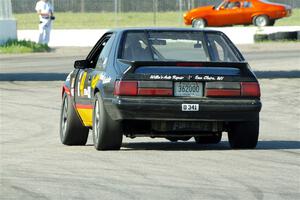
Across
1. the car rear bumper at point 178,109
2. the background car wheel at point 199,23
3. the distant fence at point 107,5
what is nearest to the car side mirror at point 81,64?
the car rear bumper at point 178,109

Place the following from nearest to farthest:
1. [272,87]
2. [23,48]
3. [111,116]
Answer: [111,116] → [272,87] → [23,48]

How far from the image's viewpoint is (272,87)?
23781mm

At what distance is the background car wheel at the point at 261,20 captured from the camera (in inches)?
2160

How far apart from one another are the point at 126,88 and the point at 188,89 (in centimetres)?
64

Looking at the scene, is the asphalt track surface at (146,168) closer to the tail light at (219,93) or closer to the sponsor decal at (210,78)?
the tail light at (219,93)

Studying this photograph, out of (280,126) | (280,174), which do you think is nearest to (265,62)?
(280,126)

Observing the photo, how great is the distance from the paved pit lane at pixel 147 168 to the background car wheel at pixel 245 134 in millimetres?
139

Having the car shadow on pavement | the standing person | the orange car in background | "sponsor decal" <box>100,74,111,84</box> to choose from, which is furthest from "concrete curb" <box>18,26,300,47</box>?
"sponsor decal" <box>100,74,111,84</box>

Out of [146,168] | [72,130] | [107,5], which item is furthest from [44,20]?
[146,168]

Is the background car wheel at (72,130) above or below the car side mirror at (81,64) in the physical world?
below

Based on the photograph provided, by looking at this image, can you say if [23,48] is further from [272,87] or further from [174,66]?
[174,66]

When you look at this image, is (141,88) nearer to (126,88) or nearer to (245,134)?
(126,88)

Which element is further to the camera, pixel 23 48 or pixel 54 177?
pixel 23 48

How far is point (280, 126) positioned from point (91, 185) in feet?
23.8
